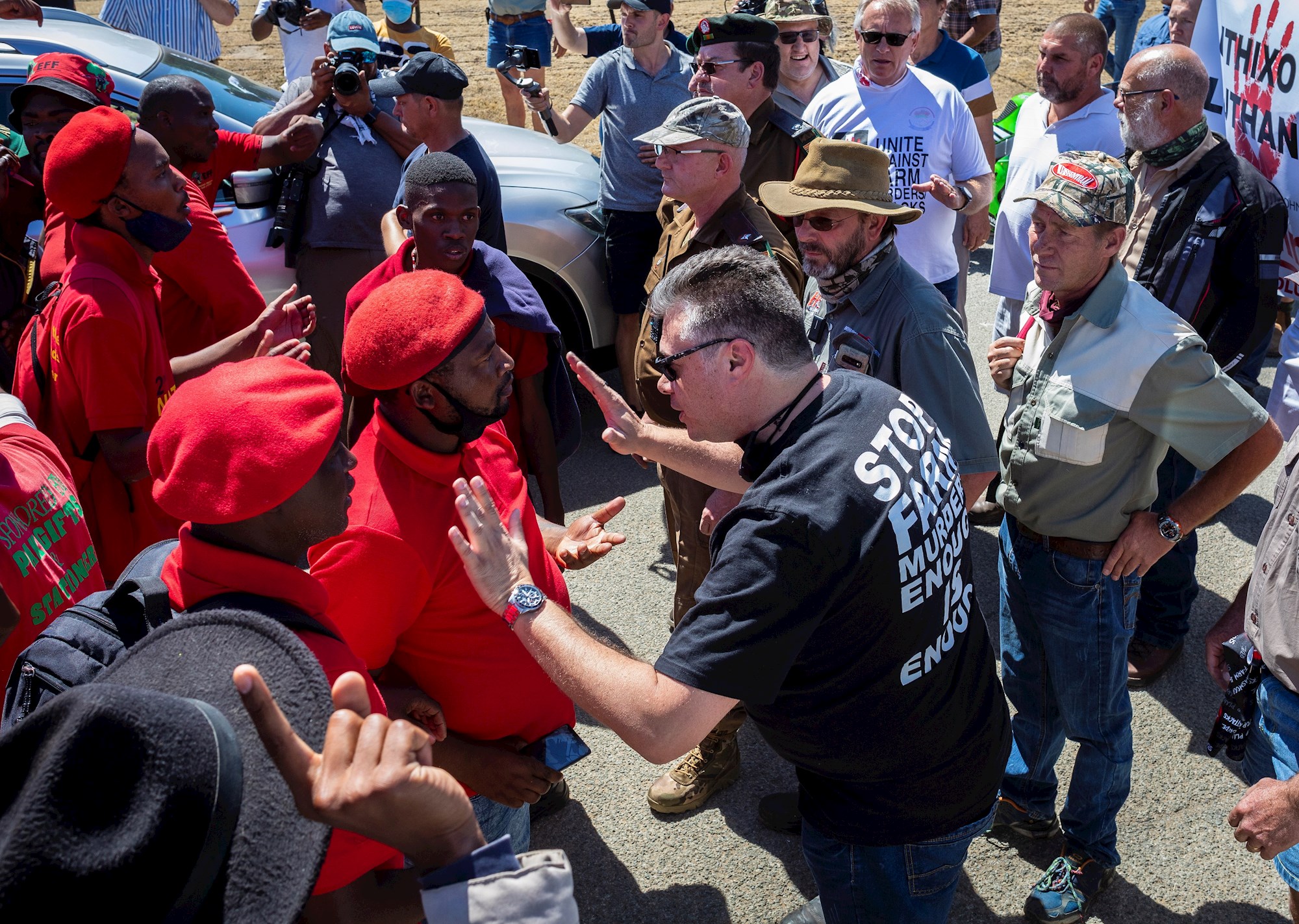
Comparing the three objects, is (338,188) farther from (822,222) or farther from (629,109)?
(822,222)

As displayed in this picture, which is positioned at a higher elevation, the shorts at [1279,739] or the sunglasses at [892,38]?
the sunglasses at [892,38]

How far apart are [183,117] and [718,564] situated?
3950mm

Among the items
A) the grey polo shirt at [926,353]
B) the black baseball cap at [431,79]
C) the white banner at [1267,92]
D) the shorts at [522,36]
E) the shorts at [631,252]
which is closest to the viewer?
the grey polo shirt at [926,353]

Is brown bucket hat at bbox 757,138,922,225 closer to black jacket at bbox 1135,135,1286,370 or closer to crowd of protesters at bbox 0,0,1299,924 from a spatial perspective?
crowd of protesters at bbox 0,0,1299,924

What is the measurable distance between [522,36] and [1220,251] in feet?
25.3

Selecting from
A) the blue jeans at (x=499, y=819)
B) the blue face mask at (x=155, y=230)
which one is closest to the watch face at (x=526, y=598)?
the blue jeans at (x=499, y=819)

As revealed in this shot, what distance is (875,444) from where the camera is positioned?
6.95 feet

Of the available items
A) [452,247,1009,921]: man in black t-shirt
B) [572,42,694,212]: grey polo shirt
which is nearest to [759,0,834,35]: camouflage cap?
[572,42,694,212]: grey polo shirt

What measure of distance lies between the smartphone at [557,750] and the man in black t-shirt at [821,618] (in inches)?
21.7

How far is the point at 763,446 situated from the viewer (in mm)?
2205

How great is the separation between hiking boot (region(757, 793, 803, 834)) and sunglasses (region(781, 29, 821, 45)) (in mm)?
4588

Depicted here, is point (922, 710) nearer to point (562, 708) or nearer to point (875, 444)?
point (875, 444)

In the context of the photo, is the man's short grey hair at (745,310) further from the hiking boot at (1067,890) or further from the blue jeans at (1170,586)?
the blue jeans at (1170,586)

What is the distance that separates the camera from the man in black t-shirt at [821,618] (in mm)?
1987
